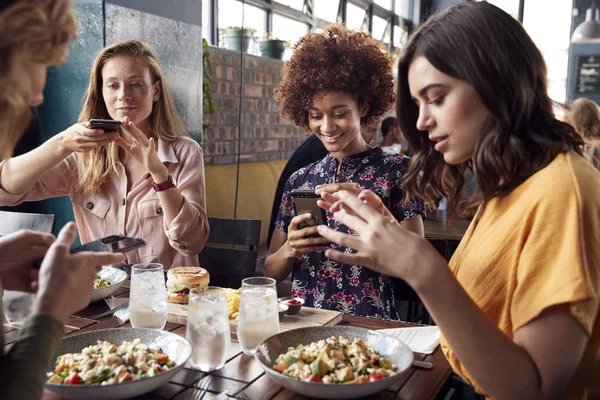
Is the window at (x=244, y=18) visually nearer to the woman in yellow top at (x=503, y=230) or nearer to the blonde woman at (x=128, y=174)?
the blonde woman at (x=128, y=174)

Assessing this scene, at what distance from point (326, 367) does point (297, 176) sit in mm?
1299

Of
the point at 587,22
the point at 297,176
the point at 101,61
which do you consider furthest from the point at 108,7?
the point at 587,22

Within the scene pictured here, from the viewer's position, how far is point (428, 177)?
5.29 ft

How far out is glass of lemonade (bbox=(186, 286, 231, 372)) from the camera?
127cm

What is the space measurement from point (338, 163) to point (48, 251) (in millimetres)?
1443

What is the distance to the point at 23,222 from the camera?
8.01 ft

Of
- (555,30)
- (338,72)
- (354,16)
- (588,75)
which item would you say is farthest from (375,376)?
(555,30)

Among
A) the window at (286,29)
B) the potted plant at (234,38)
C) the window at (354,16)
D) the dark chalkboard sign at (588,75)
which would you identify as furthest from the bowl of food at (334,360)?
the dark chalkboard sign at (588,75)

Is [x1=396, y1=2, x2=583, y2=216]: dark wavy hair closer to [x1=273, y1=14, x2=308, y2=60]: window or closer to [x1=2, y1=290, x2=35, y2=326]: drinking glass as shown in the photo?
[x1=2, y1=290, x2=35, y2=326]: drinking glass

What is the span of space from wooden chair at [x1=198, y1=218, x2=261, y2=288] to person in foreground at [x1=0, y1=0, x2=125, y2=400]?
130 centimetres

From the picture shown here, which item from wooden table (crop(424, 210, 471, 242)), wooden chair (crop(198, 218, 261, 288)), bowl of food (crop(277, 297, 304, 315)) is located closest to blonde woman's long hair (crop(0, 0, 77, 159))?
bowl of food (crop(277, 297, 304, 315))

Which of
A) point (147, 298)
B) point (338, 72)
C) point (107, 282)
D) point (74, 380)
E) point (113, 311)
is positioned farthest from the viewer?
point (338, 72)

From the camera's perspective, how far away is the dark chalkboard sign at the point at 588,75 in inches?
328

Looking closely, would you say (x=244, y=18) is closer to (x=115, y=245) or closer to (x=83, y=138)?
(x=83, y=138)
